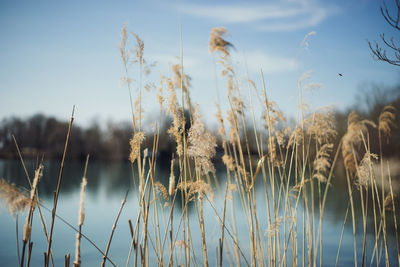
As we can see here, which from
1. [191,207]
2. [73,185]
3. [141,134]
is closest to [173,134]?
[141,134]

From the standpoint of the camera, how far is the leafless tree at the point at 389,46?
2.60 meters

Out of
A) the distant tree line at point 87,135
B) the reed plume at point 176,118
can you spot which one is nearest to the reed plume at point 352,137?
the reed plume at point 176,118

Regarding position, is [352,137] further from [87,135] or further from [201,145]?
[87,135]

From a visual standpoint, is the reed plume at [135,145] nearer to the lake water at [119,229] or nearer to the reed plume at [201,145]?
the reed plume at [201,145]

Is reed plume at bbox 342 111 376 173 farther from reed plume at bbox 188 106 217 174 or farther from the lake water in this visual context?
the lake water

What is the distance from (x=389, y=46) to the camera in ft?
8.63

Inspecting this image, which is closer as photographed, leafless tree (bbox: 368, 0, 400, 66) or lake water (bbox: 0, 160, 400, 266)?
leafless tree (bbox: 368, 0, 400, 66)

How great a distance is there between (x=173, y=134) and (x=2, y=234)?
8.68m

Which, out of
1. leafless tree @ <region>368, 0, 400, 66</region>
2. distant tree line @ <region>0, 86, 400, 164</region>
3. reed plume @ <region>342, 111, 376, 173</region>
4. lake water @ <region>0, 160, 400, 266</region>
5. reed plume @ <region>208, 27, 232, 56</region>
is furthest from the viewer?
distant tree line @ <region>0, 86, 400, 164</region>

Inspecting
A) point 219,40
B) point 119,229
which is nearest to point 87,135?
point 119,229

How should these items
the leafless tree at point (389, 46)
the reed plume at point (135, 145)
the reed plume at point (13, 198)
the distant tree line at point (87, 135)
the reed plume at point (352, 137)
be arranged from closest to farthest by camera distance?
the reed plume at point (13, 198) < the reed plume at point (135, 145) < the reed plume at point (352, 137) < the leafless tree at point (389, 46) < the distant tree line at point (87, 135)

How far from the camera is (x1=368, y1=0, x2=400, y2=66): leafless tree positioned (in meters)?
2.60

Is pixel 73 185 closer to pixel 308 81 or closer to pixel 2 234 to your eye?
pixel 2 234

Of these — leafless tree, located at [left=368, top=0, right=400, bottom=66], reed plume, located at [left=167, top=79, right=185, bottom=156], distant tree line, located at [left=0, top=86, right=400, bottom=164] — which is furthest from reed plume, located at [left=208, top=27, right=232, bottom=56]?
distant tree line, located at [left=0, top=86, right=400, bottom=164]
